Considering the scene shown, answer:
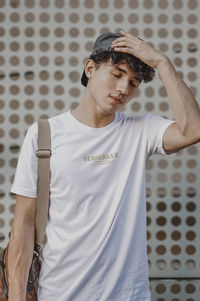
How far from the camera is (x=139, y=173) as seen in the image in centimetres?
192

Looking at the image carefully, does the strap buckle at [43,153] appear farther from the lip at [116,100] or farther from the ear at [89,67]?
the ear at [89,67]

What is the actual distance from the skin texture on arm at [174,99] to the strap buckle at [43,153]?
51cm

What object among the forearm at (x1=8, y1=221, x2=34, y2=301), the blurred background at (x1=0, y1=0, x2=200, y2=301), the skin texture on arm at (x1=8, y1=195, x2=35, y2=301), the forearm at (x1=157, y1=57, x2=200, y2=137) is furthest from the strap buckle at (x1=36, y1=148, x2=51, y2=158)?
the blurred background at (x1=0, y1=0, x2=200, y2=301)

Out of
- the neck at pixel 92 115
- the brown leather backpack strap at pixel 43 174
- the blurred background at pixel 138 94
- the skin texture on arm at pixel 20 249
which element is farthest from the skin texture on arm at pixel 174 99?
the blurred background at pixel 138 94

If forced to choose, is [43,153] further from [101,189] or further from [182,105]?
[182,105]

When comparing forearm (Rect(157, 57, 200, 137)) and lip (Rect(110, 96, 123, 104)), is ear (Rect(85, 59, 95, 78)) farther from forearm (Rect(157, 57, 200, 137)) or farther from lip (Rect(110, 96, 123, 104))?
forearm (Rect(157, 57, 200, 137))

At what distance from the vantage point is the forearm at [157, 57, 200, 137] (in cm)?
184

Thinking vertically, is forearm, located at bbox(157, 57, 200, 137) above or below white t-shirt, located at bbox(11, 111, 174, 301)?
above

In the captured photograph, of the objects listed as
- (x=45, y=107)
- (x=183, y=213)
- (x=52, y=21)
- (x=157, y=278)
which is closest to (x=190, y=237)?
(x=183, y=213)

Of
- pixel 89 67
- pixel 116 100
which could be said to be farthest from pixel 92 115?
pixel 89 67

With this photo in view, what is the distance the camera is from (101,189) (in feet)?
Answer: 6.07

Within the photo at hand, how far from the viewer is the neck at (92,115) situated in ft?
6.43

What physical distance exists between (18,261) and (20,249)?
52 millimetres

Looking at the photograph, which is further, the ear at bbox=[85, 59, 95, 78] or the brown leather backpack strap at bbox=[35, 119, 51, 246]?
the ear at bbox=[85, 59, 95, 78]
